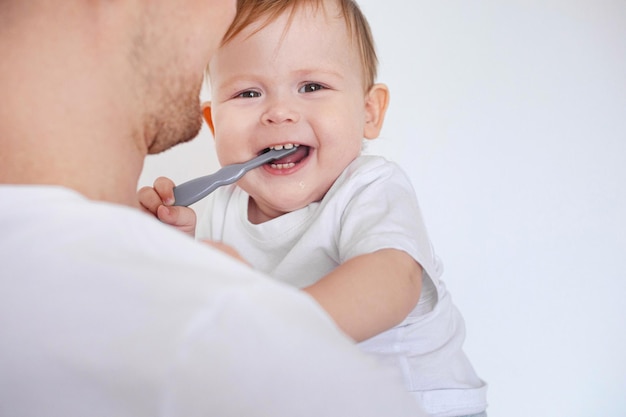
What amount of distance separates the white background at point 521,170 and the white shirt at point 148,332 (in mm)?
1539

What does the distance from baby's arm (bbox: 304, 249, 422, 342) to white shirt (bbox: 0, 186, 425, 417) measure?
0.27m

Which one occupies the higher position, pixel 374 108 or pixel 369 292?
pixel 374 108

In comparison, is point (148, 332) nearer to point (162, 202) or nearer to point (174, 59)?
point (174, 59)

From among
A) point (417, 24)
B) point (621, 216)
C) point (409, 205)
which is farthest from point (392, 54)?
point (409, 205)

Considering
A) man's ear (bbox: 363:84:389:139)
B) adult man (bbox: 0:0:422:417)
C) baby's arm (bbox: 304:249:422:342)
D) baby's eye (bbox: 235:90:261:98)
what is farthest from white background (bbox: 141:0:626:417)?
adult man (bbox: 0:0:422:417)

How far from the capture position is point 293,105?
1291 mm

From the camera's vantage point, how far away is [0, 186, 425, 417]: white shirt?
0.59 meters

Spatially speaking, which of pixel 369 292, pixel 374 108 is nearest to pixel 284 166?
pixel 374 108

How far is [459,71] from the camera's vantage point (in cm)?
224

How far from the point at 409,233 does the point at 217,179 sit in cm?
32

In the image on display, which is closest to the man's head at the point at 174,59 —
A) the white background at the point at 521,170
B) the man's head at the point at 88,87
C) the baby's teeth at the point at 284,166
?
the man's head at the point at 88,87

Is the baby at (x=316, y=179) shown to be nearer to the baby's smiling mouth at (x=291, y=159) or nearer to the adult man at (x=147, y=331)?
the baby's smiling mouth at (x=291, y=159)

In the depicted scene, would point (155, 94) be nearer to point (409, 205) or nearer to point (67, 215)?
point (67, 215)

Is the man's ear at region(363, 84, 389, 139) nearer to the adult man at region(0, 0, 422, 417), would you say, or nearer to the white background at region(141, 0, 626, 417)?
the white background at region(141, 0, 626, 417)
